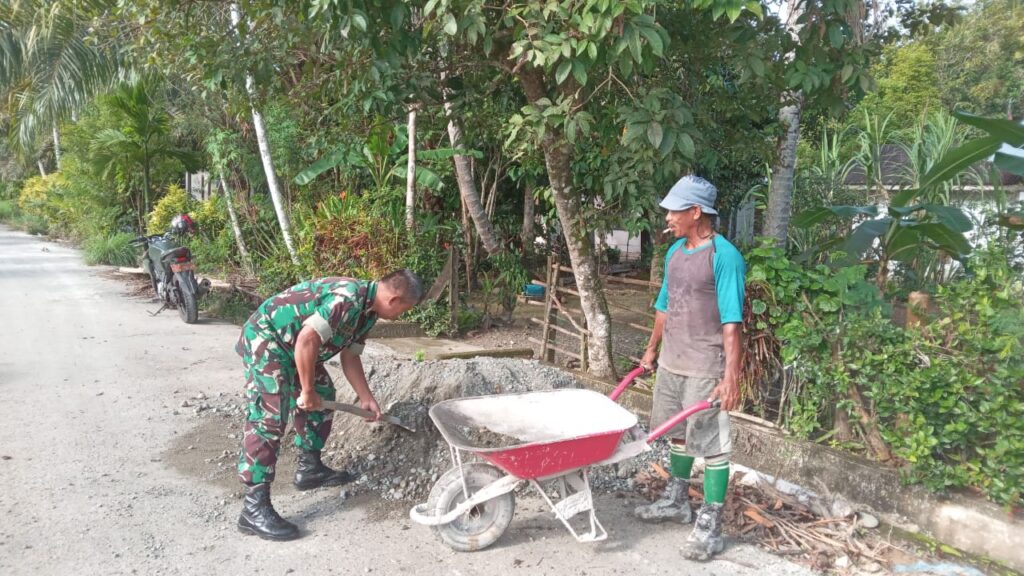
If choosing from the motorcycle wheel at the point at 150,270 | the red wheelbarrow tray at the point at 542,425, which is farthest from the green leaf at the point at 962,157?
the motorcycle wheel at the point at 150,270

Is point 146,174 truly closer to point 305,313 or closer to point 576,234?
point 576,234

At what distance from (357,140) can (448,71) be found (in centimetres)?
105

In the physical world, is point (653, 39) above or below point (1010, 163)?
above

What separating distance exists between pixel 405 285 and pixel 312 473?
4.69ft

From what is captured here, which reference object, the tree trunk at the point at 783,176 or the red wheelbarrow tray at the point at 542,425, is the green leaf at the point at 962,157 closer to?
the tree trunk at the point at 783,176

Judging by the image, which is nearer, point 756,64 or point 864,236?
point 756,64

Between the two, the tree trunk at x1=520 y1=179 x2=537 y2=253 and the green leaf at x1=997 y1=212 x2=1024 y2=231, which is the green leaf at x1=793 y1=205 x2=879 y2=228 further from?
the tree trunk at x1=520 y1=179 x2=537 y2=253

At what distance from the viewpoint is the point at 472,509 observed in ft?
11.7

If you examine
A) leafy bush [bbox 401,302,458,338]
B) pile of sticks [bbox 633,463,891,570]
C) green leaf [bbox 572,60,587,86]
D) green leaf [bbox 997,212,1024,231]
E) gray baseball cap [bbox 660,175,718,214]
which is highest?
green leaf [bbox 572,60,587,86]

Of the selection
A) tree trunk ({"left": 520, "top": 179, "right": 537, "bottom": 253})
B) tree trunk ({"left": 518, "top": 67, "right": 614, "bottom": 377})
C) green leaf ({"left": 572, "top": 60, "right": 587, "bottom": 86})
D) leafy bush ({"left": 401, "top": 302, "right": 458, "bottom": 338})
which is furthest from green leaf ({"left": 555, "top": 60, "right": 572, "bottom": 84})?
tree trunk ({"left": 520, "top": 179, "right": 537, "bottom": 253})

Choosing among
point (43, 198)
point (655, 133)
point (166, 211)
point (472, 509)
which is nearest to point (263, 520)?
point (472, 509)

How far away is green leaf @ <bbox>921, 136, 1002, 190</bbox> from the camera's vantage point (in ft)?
13.3

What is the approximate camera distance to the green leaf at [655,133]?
3990 millimetres

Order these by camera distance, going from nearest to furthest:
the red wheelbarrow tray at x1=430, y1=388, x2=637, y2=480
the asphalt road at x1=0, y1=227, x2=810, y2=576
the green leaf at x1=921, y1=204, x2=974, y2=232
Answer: the red wheelbarrow tray at x1=430, y1=388, x2=637, y2=480 → the asphalt road at x1=0, y1=227, x2=810, y2=576 → the green leaf at x1=921, y1=204, x2=974, y2=232
